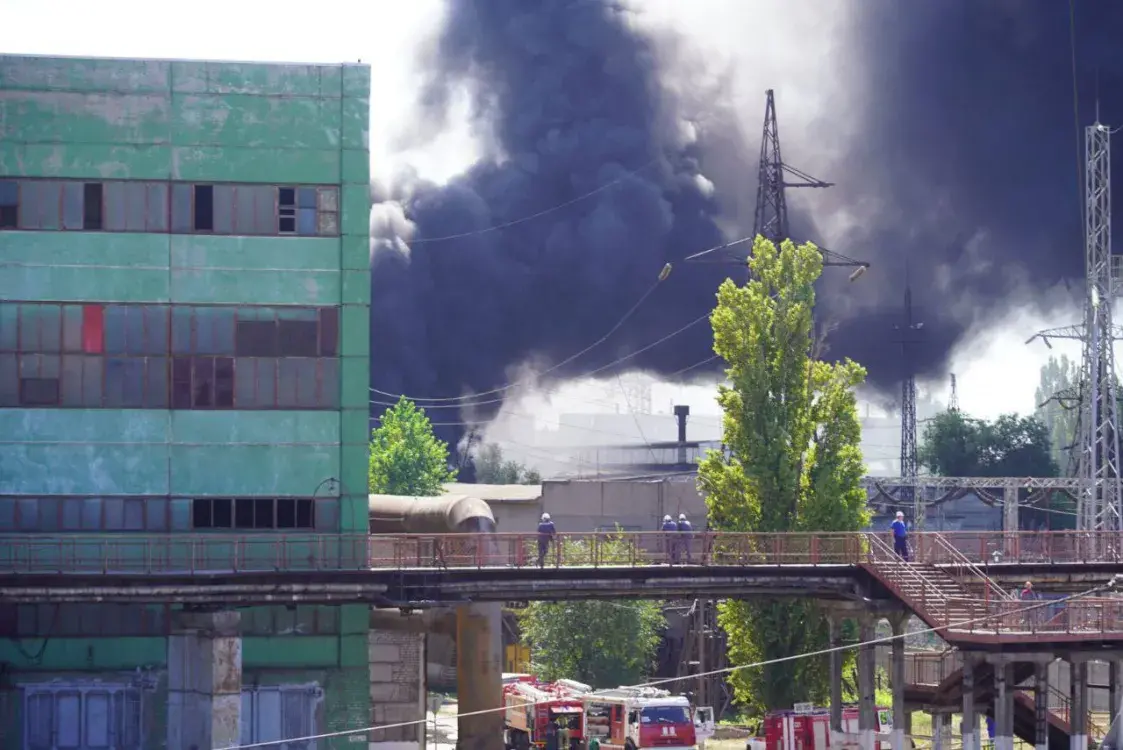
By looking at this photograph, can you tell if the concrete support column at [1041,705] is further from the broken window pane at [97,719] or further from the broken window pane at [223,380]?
the broken window pane at [97,719]

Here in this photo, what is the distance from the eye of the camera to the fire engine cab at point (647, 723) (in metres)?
55.4

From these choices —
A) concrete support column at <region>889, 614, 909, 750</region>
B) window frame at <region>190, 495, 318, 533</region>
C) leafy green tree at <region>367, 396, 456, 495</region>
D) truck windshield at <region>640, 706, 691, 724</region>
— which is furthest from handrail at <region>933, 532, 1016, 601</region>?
leafy green tree at <region>367, 396, 456, 495</region>

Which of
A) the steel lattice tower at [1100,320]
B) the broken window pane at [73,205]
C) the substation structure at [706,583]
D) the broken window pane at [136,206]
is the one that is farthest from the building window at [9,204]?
the steel lattice tower at [1100,320]

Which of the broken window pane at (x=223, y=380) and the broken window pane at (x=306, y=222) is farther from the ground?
the broken window pane at (x=306, y=222)

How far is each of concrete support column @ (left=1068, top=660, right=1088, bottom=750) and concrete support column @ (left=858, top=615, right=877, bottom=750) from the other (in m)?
5.35

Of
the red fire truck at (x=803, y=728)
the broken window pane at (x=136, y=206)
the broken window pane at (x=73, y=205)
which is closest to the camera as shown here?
the broken window pane at (x=73, y=205)

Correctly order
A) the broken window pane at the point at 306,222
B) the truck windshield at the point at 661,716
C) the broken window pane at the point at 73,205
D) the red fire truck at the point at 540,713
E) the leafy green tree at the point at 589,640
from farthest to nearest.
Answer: the leafy green tree at the point at 589,640 < the red fire truck at the point at 540,713 < the truck windshield at the point at 661,716 < the broken window pane at the point at 306,222 < the broken window pane at the point at 73,205

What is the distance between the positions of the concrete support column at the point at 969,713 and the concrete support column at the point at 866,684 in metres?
3.05

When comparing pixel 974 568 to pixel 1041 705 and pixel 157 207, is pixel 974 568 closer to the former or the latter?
pixel 1041 705

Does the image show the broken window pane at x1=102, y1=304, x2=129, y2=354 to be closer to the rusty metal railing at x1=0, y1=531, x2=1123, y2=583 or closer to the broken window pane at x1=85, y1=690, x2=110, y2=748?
the rusty metal railing at x1=0, y1=531, x2=1123, y2=583

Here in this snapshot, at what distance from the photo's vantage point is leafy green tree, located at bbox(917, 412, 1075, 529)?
6501 inches

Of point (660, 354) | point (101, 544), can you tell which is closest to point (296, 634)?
point (101, 544)

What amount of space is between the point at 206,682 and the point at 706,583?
44.8 ft

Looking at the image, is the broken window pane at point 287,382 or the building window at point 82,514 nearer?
the building window at point 82,514
